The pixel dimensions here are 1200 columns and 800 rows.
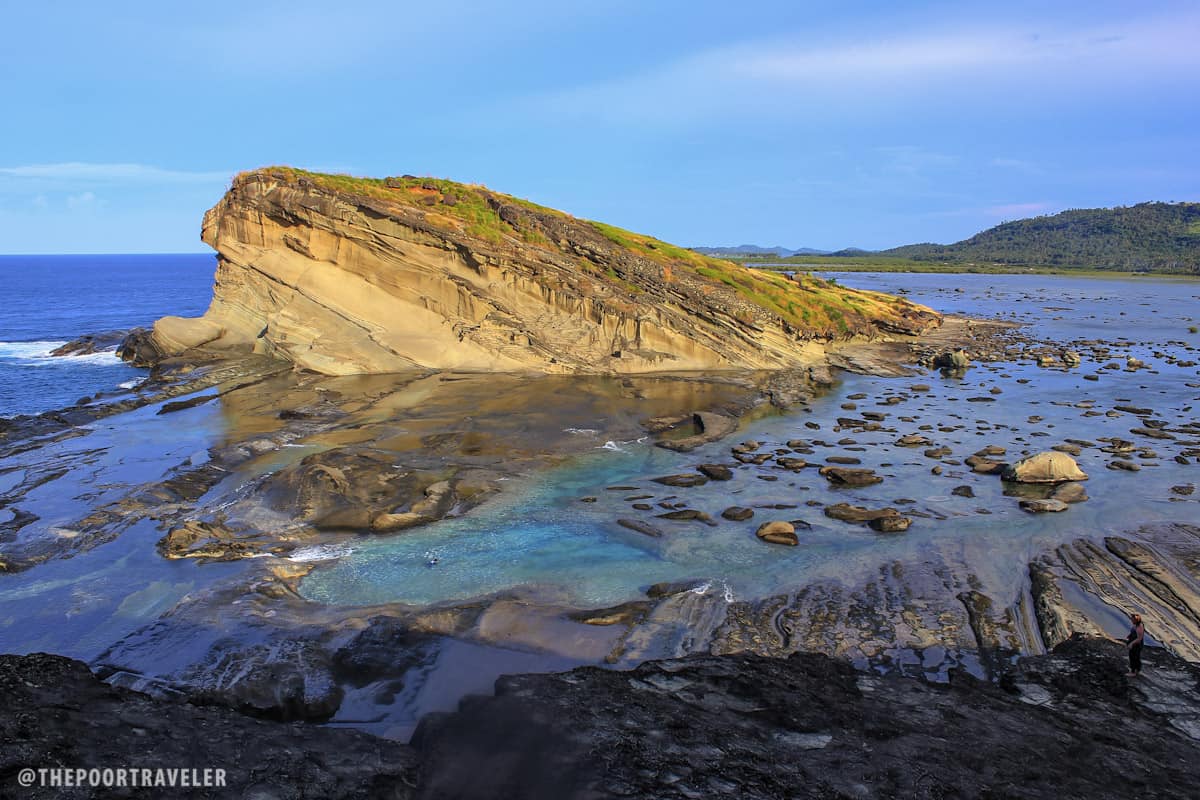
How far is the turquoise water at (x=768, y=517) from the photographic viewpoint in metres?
17.2

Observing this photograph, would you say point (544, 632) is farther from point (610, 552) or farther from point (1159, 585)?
point (1159, 585)

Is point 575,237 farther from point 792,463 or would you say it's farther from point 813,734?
point 813,734

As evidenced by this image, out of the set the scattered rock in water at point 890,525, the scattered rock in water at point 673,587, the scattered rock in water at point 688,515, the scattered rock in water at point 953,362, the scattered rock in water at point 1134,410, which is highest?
the scattered rock in water at point 953,362

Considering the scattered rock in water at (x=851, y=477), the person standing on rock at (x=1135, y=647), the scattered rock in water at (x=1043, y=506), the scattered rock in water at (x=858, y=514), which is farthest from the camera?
the scattered rock in water at (x=851, y=477)

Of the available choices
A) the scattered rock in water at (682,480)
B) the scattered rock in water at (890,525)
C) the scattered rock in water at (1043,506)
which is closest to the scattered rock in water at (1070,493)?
the scattered rock in water at (1043,506)

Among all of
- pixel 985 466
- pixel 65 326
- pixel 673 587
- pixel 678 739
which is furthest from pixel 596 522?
pixel 65 326

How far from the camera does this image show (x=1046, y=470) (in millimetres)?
24281

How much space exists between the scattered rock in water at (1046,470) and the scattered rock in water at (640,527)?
1309 cm

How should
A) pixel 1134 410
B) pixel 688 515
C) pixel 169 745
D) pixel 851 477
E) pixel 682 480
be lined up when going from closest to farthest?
1. pixel 169 745
2. pixel 688 515
3. pixel 682 480
4. pixel 851 477
5. pixel 1134 410

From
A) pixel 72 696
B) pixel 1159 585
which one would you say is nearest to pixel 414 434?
pixel 72 696

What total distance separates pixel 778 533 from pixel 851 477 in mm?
6288

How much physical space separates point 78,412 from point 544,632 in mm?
26924

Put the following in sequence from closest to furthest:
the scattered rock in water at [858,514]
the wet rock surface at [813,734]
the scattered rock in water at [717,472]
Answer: the wet rock surface at [813,734] → the scattered rock in water at [858,514] → the scattered rock in water at [717,472]

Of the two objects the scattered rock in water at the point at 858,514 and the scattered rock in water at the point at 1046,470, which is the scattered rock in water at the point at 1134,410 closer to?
the scattered rock in water at the point at 1046,470
